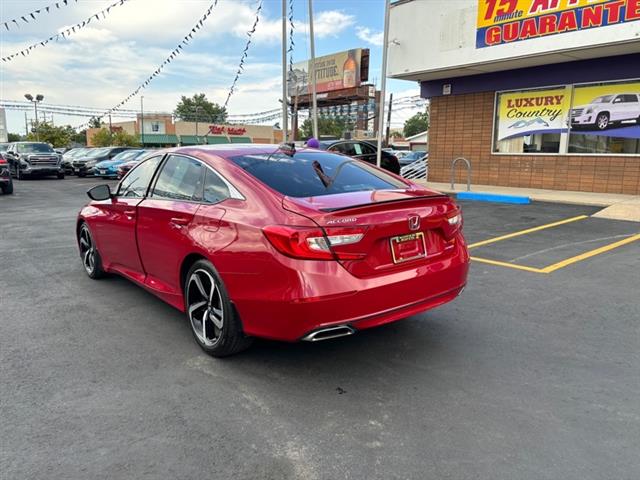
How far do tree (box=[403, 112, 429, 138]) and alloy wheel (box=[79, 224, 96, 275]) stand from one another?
387 feet

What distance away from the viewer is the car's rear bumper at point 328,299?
2945 mm

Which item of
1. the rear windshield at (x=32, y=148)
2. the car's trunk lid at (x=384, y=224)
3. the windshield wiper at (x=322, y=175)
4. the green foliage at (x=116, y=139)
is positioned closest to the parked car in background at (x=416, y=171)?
the windshield wiper at (x=322, y=175)

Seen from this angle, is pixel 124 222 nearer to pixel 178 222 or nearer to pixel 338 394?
pixel 178 222

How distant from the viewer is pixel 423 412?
2871 mm

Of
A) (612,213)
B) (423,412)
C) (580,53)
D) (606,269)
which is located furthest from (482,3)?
(423,412)

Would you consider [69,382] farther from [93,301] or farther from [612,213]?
[612,213]

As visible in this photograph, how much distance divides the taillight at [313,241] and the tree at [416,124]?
120027mm

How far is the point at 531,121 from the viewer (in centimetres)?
1400

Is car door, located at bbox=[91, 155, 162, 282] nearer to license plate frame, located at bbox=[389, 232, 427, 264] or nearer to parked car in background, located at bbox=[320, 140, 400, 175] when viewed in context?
license plate frame, located at bbox=[389, 232, 427, 264]

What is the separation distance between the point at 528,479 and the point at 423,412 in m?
0.69

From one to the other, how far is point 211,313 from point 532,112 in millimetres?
12980

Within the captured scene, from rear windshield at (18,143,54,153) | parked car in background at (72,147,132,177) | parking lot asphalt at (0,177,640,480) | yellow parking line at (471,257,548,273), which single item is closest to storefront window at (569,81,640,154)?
yellow parking line at (471,257,548,273)

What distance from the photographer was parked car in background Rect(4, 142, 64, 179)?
22.8 metres

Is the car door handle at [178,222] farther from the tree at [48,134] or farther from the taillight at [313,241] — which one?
the tree at [48,134]
